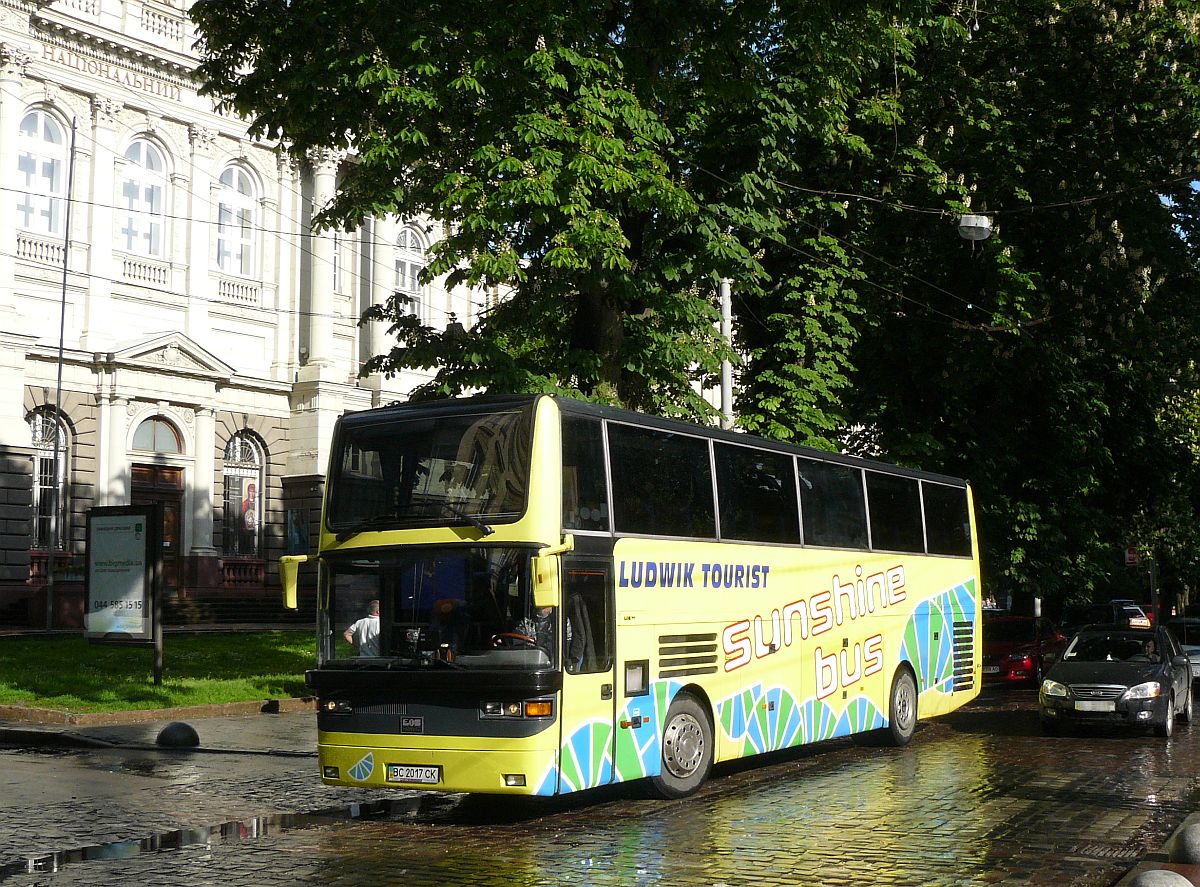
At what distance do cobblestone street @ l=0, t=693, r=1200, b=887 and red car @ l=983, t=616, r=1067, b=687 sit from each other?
45.9ft

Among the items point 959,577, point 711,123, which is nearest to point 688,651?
point 959,577

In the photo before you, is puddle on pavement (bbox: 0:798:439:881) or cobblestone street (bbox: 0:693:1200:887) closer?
cobblestone street (bbox: 0:693:1200:887)

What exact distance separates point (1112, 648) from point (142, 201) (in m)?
29.4

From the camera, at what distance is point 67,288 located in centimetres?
3775

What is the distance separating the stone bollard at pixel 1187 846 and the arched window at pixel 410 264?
40.0 meters

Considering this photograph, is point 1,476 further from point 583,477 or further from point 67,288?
point 583,477

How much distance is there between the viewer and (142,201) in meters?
40.0

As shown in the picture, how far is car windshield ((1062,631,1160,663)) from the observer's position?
66.5 feet

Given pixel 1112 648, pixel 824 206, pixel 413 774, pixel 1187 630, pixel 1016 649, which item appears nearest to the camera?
pixel 413 774

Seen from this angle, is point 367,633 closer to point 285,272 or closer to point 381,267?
point 285,272

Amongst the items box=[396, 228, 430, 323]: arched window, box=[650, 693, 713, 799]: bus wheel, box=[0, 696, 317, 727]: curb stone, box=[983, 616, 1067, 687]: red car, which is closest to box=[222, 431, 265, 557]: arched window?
box=[396, 228, 430, 323]: arched window

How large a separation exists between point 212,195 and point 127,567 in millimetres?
22608

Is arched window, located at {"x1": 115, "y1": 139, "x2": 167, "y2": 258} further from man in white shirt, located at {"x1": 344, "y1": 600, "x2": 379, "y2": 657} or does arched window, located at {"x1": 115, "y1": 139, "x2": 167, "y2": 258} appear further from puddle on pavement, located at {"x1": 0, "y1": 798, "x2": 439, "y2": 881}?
man in white shirt, located at {"x1": 344, "y1": 600, "x2": 379, "y2": 657}

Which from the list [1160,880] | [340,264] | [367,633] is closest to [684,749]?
[367,633]
